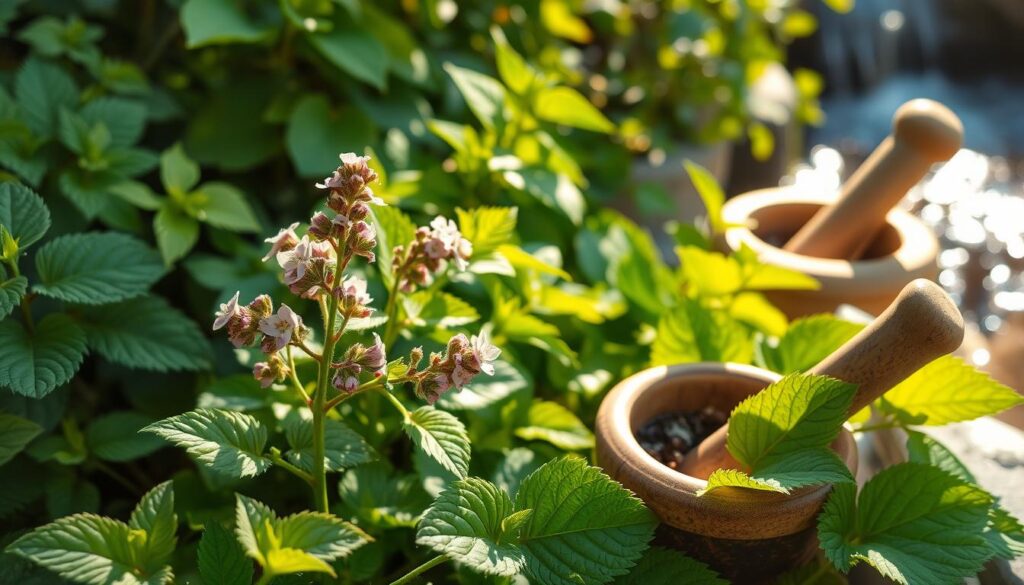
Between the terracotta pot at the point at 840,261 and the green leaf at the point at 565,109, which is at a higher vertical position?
the green leaf at the point at 565,109

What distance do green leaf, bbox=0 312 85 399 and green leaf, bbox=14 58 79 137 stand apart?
35cm

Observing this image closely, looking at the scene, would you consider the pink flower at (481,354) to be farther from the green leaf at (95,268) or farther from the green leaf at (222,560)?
the green leaf at (95,268)

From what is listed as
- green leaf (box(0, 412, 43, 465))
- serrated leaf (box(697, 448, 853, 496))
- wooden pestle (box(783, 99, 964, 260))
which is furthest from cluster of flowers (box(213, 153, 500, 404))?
wooden pestle (box(783, 99, 964, 260))

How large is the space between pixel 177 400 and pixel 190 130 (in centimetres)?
48

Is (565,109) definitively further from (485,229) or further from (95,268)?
(95,268)

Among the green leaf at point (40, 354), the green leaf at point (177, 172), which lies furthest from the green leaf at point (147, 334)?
the green leaf at point (177, 172)

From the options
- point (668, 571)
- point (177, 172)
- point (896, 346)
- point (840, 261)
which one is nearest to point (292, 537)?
point (668, 571)

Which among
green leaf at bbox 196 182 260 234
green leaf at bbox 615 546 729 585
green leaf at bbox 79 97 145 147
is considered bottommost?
green leaf at bbox 615 546 729 585

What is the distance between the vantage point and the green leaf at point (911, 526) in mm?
850

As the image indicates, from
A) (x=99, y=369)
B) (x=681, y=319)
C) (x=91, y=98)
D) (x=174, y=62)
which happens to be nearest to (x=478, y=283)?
(x=681, y=319)

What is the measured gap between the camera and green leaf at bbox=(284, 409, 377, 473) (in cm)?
86

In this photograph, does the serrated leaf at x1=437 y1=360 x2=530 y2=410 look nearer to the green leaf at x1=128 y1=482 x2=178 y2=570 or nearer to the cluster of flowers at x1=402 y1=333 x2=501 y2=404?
the cluster of flowers at x1=402 y1=333 x2=501 y2=404

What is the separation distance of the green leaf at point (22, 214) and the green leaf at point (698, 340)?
0.69m

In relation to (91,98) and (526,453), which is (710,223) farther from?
(91,98)
